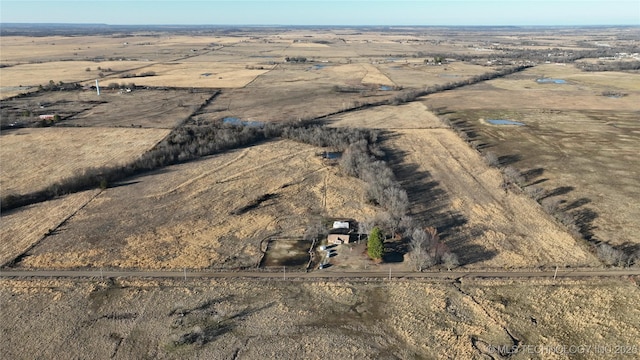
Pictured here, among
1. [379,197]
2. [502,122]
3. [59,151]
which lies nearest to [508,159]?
[502,122]

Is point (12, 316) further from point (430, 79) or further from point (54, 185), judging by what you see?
point (430, 79)

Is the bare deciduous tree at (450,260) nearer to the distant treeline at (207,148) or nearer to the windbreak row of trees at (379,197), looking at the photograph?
the windbreak row of trees at (379,197)

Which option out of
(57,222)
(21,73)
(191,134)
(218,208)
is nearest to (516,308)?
(218,208)

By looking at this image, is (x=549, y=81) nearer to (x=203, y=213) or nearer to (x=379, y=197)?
(x=379, y=197)

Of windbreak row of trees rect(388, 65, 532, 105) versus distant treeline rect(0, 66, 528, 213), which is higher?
windbreak row of trees rect(388, 65, 532, 105)

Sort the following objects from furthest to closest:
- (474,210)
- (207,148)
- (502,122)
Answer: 1. (502,122)
2. (207,148)
3. (474,210)

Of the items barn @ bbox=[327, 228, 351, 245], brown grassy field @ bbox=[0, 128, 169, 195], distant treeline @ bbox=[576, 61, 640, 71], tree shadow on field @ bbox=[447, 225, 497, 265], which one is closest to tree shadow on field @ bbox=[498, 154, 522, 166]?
tree shadow on field @ bbox=[447, 225, 497, 265]

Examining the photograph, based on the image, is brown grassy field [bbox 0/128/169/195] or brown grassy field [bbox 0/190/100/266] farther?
brown grassy field [bbox 0/128/169/195]

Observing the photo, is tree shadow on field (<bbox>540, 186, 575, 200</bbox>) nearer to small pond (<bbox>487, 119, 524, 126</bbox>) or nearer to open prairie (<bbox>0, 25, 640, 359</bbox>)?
open prairie (<bbox>0, 25, 640, 359</bbox>)
